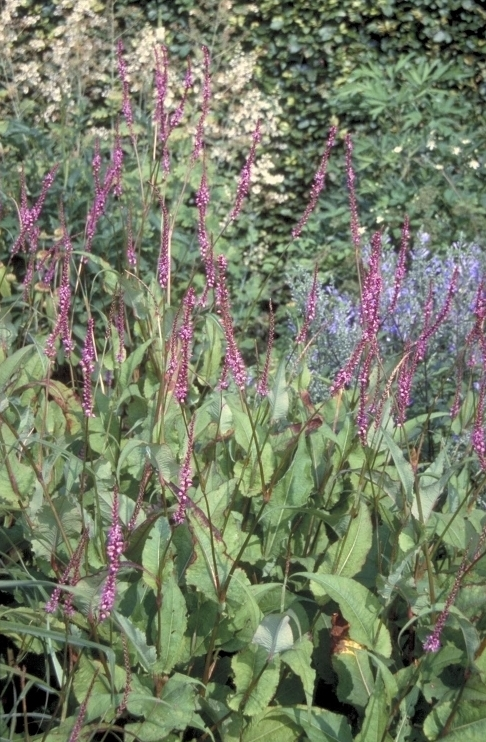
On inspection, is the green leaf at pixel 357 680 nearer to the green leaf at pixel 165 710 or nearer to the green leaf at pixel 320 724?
the green leaf at pixel 320 724

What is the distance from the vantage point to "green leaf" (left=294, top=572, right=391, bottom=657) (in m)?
1.69

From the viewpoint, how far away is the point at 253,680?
1.65 m

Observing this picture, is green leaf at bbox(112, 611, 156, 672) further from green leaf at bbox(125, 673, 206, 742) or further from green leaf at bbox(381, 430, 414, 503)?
green leaf at bbox(381, 430, 414, 503)

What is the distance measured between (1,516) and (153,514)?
49cm

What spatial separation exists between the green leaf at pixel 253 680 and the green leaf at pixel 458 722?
27 centimetres

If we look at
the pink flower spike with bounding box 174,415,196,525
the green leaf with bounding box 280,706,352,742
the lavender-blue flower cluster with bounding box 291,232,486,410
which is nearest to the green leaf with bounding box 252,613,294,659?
the green leaf with bounding box 280,706,352,742

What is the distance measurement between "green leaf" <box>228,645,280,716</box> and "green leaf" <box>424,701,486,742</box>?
0.27m

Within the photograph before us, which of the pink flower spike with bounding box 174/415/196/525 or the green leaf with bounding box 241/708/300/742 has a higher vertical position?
the pink flower spike with bounding box 174/415/196/525

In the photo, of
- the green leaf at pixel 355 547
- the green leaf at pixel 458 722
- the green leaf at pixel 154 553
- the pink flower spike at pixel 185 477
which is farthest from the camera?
the green leaf at pixel 355 547

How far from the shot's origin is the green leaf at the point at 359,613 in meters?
1.69

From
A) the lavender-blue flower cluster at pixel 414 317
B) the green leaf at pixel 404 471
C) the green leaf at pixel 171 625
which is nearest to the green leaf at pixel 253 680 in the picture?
the green leaf at pixel 171 625

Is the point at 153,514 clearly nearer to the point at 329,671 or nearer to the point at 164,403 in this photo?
the point at 164,403

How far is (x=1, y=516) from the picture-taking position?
213cm

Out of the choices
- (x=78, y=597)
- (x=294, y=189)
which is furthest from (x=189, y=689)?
(x=294, y=189)
